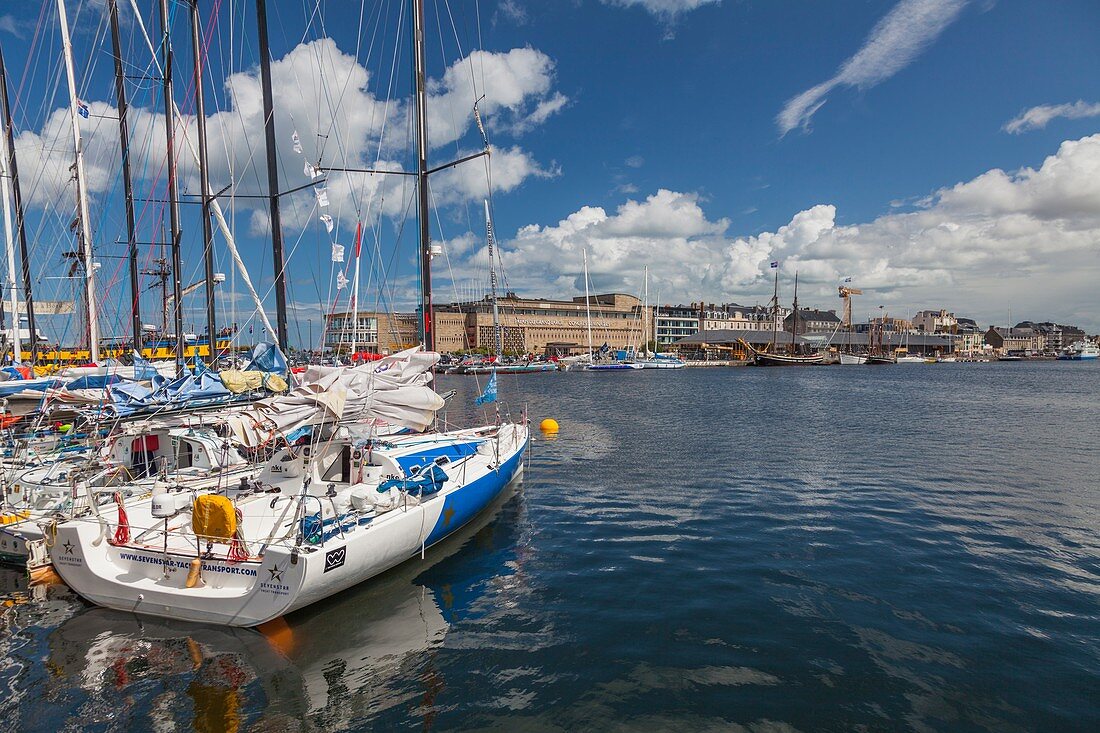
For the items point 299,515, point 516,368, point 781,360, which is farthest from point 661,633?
point 781,360

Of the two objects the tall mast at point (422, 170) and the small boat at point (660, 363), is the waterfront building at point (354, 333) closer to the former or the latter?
the tall mast at point (422, 170)

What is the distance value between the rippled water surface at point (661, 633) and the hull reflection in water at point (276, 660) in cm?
4

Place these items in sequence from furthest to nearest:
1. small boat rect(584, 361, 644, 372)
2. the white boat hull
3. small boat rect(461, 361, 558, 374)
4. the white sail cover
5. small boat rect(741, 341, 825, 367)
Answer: small boat rect(741, 341, 825, 367) → small boat rect(584, 361, 644, 372) → small boat rect(461, 361, 558, 374) → the white sail cover → the white boat hull

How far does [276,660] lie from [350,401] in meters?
6.65

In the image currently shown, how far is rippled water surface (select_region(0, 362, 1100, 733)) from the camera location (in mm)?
8297

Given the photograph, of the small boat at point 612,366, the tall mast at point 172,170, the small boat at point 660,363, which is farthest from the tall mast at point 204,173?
the small boat at point 660,363

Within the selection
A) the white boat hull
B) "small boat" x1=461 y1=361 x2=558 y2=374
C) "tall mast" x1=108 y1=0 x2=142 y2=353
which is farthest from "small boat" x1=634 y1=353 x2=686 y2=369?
the white boat hull

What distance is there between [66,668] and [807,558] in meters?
15.1

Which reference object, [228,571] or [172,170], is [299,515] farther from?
[172,170]

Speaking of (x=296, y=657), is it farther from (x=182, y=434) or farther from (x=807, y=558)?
(x=807, y=558)

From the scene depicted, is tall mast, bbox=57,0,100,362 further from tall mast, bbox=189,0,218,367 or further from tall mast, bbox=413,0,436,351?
tall mast, bbox=413,0,436,351

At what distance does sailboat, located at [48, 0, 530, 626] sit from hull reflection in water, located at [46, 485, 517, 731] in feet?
1.49

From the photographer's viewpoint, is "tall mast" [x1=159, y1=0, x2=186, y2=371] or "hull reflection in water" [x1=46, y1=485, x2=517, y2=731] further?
"tall mast" [x1=159, y1=0, x2=186, y2=371]

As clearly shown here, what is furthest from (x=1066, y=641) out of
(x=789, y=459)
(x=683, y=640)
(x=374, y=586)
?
(x=789, y=459)
